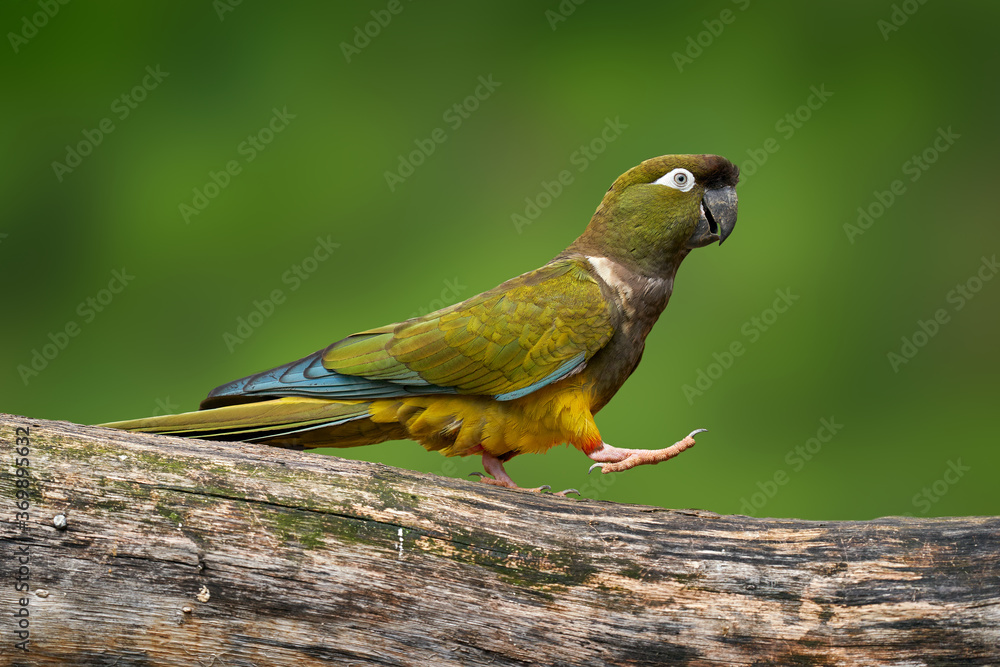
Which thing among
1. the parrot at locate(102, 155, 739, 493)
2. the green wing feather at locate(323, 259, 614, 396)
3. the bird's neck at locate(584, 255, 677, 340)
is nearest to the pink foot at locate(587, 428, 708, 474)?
the parrot at locate(102, 155, 739, 493)

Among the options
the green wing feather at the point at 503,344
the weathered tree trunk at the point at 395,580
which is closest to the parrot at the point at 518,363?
the green wing feather at the point at 503,344

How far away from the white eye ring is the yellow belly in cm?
97

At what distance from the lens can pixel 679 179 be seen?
366 centimetres

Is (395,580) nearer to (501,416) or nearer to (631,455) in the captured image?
(501,416)

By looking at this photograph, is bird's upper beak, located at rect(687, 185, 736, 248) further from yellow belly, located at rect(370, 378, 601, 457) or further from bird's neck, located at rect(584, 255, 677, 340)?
yellow belly, located at rect(370, 378, 601, 457)

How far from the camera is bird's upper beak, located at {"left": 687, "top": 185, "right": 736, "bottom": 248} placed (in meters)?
3.68

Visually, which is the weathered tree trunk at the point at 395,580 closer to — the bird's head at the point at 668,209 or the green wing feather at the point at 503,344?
the green wing feather at the point at 503,344

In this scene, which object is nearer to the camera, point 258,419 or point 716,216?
point 258,419

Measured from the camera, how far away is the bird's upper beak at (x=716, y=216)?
12.1ft

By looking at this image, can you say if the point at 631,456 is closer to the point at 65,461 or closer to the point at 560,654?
the point at 560,654

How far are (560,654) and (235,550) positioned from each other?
113 centimetres

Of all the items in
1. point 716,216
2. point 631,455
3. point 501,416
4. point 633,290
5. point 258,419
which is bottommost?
point 631,455

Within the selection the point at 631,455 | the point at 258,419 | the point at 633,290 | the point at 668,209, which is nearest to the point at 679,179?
the point at 668,209

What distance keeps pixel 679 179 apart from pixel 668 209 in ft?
0.50
